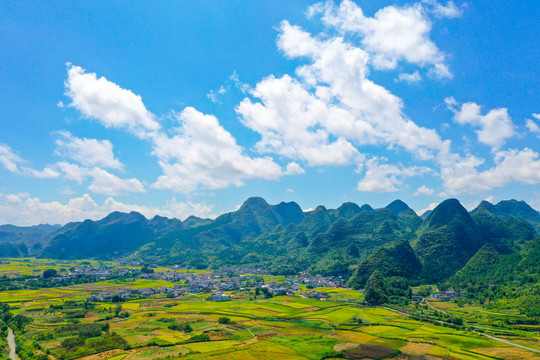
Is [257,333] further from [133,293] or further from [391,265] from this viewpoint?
[391,265]

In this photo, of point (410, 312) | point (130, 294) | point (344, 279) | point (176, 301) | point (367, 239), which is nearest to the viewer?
point (410, 312)

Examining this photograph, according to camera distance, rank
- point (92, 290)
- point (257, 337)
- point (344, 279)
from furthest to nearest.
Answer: point (344, 279), point (92, 290), point (257, 337)

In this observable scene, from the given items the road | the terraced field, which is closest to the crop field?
the terraced field

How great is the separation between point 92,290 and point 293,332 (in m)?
88.0

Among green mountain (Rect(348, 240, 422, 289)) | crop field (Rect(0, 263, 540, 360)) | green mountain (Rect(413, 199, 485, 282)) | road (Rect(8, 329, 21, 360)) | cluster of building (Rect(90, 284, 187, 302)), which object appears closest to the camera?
road (Rect(8, 329, 21, 360))

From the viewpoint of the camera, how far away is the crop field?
46.4 m

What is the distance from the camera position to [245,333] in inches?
2259

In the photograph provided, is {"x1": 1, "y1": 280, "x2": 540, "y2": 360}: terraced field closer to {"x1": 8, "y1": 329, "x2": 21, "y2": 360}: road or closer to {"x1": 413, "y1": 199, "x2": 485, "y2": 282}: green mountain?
{"x1": 8, "y1": 329, "x2": 21, "y2": 360}: road

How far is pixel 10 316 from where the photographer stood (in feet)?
223

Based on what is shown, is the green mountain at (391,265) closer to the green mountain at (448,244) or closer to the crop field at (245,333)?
the green mountain at (448,244)

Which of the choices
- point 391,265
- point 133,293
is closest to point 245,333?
point 133,293

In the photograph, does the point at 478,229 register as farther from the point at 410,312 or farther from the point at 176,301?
the point at 176,301

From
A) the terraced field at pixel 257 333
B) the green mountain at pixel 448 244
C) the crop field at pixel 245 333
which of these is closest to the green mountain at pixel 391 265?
the green mountain at pixel 448 244

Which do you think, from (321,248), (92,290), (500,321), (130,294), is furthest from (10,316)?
(321,248)
